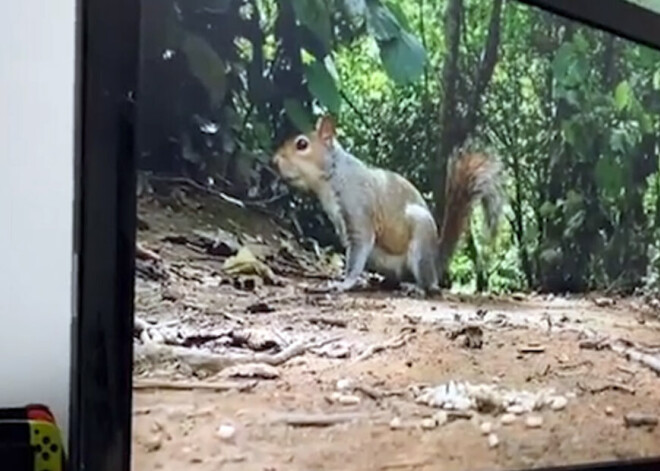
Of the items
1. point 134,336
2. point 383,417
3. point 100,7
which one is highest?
point 100,7

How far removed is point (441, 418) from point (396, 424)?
0.07 meters

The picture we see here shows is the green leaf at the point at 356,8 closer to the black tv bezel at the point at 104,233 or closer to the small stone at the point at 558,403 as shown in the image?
the black tv bezel at the point at 104,233

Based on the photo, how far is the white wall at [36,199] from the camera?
954 millimetres

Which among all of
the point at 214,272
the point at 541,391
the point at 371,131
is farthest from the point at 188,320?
the point at 541,391

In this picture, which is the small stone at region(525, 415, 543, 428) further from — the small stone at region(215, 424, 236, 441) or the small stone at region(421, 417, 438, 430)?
the small stone at region(215, 424, 236, 441)

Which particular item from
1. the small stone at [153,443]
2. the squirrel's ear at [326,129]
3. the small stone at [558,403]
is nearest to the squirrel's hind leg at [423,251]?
the squirrel's ear at [326,129]

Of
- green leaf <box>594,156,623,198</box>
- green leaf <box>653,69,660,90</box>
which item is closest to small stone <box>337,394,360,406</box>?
green leaf <box>594,156,623,198</box>

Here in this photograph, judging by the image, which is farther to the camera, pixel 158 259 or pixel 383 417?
pixel 383 417

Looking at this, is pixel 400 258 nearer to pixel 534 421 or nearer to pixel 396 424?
pixel 396 424

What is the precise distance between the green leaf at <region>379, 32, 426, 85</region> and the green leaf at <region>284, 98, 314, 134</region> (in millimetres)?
130

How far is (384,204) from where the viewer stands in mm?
952

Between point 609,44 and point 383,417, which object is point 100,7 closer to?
point 383,417

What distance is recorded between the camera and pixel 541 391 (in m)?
1.09

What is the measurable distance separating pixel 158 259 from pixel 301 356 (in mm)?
189
